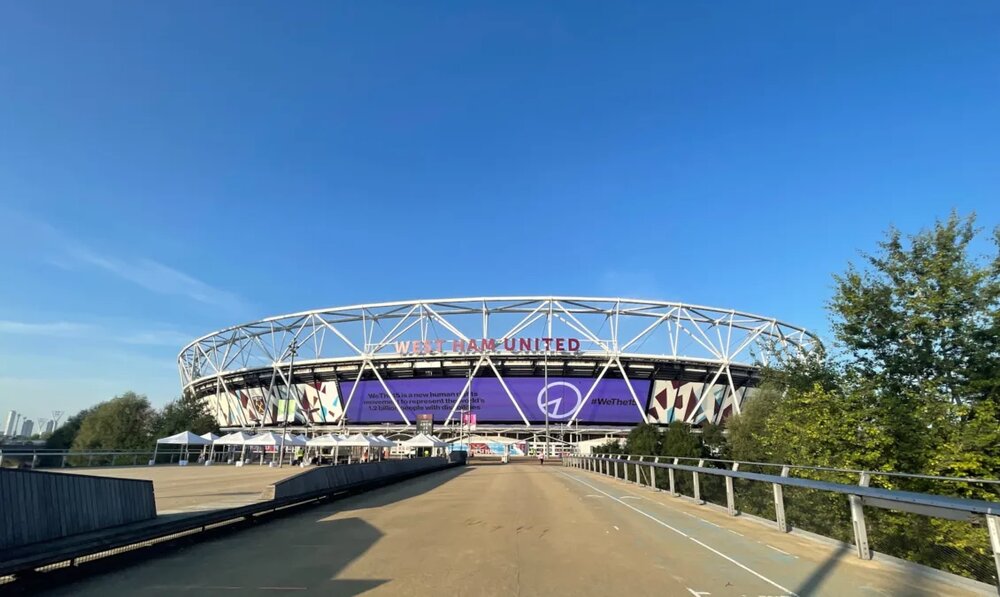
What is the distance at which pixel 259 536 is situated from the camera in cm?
1036

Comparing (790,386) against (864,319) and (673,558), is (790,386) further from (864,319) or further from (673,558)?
(673,558)

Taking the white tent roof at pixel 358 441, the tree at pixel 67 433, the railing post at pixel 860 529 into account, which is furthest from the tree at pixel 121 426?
the railing post at pixel 860 529

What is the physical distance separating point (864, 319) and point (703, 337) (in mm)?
63827

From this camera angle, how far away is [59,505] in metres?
7.86

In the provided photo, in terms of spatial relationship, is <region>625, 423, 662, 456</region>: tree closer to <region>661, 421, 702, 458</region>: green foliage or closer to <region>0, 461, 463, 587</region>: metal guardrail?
<region>661, 421, 702, 458</region>: green foliage

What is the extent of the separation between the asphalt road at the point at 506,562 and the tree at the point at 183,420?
7471cm

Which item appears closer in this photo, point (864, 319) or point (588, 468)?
point (864, 319)

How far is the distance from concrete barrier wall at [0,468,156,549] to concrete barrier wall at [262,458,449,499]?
3.57 meters

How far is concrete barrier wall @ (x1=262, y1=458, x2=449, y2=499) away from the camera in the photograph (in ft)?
44.4

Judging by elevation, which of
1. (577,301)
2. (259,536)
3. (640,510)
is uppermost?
(577,301)

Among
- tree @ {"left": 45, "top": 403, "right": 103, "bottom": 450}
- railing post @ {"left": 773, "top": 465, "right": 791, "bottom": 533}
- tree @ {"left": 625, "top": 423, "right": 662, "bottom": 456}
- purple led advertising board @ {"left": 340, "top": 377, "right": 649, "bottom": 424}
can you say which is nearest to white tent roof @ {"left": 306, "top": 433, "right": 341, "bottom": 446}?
tree @ {"left": 625, "top": 423, "right": 662, "bottom": 456}

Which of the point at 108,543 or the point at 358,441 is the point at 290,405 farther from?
the point at 108,543

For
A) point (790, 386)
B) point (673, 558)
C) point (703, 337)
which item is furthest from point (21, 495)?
point (703, 337)

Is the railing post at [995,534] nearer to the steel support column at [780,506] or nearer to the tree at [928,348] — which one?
the steel support column at [780,506]
